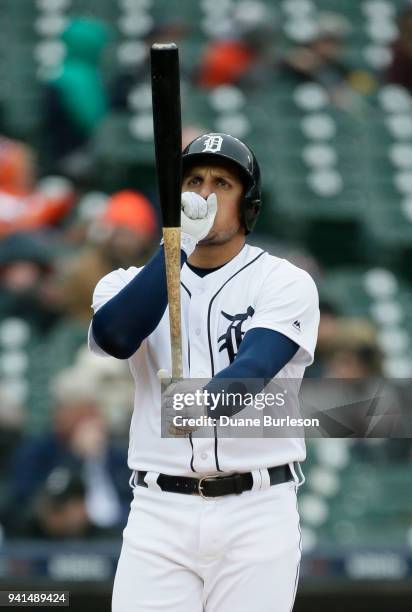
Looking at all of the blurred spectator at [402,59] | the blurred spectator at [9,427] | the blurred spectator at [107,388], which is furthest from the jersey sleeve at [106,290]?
the blurred spectator at [402,59]

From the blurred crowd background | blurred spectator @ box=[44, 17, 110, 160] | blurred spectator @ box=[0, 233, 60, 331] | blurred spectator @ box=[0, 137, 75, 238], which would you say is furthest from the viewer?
blurred spectator @ box=[44, 17, 110, 160]

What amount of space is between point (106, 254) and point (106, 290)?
2762 millimetres

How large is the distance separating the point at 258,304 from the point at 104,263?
286 cm

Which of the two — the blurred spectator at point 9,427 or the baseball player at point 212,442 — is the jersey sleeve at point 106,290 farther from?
the blurred spectator at point 9,427

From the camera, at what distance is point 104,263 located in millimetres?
5715

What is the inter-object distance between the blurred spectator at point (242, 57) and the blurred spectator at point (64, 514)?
3544mm

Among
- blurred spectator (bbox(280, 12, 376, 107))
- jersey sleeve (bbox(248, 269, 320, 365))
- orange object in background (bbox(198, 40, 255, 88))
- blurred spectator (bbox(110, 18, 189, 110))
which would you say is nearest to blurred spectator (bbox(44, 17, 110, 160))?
blurred spectator (bbox(110, 18, 189, 110))

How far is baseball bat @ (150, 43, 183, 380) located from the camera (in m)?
2.67

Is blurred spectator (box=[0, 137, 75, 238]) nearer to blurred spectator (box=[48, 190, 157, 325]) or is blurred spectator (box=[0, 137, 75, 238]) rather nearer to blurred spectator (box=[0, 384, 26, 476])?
blurred spectator (box=[48, 190, 157, 325])

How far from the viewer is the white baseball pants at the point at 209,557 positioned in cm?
281

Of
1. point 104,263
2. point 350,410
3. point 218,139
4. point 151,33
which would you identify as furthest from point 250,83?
point 218,139

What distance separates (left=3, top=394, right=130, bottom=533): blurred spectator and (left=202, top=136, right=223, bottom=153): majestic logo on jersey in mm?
2299

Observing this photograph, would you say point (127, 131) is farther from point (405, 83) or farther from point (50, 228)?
point (405, 83)

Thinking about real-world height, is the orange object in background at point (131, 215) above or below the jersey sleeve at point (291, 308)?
above
